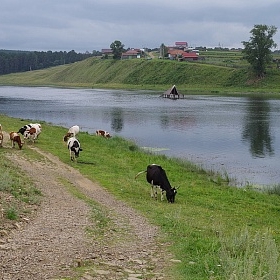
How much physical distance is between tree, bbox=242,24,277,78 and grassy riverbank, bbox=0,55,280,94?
3364mm

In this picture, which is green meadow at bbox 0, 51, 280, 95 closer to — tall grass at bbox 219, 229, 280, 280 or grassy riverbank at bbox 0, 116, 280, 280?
grassy riverbank at bbox 0, 116, 280, 280

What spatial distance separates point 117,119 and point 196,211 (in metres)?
42.1

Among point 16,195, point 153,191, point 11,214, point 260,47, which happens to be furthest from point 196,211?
point 260,47

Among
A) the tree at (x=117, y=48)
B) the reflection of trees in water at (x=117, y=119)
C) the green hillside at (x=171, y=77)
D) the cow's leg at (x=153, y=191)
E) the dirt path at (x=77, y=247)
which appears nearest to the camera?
the dirt path at (x=77, y=247)

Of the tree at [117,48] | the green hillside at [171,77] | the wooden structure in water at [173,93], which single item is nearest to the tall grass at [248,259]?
the wooden structure in water at [173,93]

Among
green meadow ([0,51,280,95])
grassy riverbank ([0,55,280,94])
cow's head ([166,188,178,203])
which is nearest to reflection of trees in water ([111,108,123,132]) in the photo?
cow's head ([166,188,178,203])

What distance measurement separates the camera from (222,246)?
1058cm

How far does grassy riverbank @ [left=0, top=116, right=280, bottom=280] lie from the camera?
955 cm

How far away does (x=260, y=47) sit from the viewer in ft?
398

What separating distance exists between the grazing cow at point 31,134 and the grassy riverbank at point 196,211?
0.89 meters

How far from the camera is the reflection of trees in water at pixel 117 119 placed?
5053 cm

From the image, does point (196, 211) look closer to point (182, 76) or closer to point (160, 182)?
point (160, 182)

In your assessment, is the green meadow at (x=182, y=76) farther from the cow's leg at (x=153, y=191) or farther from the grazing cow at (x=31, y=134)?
the cow's leg at (x=153, y=191)

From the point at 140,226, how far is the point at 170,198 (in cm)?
576
